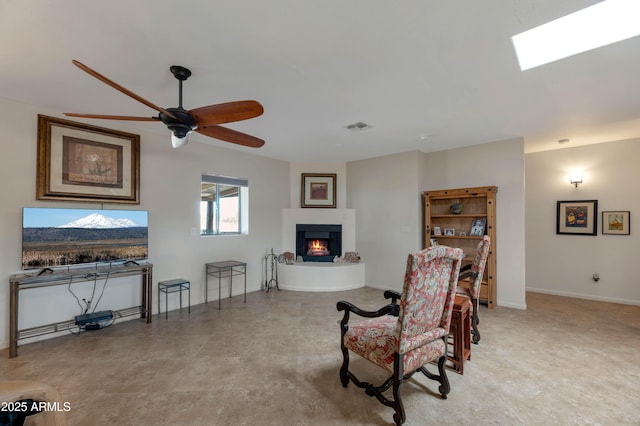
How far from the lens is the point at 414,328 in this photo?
6.04 ft

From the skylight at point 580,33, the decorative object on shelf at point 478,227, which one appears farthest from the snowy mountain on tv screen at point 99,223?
the decorative object on shelf at point 478,227

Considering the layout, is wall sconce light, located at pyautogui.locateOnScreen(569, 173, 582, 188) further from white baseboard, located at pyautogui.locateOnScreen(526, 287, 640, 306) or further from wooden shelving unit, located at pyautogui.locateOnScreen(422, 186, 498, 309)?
white baseboard, located at pyautogui.locateOnScreen(526, 287, 640, 306)

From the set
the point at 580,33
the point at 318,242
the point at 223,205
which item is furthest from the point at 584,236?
the point at 223,205

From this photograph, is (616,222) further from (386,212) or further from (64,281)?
(64,281)

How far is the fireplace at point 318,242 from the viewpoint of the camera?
5754 mm

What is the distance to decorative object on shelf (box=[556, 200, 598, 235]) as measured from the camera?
474 centimetres

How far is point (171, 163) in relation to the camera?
419 cm

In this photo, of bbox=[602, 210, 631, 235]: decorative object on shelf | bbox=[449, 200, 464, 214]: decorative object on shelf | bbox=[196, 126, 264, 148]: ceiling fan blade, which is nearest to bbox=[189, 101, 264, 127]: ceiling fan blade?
bbox=[196, 126, 264, 148]: ceiling fan blade

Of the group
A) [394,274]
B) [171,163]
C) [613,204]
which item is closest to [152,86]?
[171,163]

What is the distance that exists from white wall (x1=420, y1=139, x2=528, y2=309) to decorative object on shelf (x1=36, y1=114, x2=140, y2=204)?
16.8ft

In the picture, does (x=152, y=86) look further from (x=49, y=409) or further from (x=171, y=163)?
(x=49, y=409)

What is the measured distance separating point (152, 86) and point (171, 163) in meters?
1.77

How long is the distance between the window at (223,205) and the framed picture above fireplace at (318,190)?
1.24m

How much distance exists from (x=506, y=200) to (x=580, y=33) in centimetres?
278
